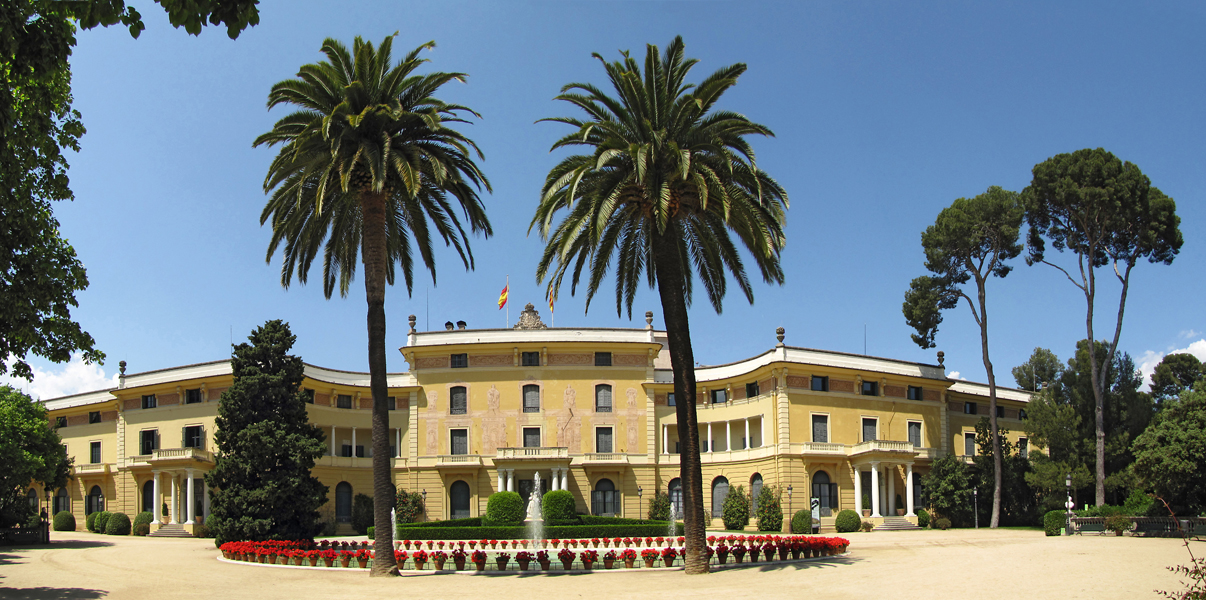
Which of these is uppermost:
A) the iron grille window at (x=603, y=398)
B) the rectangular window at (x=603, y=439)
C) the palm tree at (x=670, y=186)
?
the palm tree at (x=670, y=186)

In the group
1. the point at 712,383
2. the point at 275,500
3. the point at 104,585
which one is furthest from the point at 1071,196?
the point at 104,585

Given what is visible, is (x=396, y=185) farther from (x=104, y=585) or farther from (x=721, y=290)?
(x=104, y=585)

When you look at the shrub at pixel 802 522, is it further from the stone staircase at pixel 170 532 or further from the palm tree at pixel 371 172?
the stone staircase at pixel 170 532

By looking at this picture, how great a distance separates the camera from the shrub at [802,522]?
46.8 metres

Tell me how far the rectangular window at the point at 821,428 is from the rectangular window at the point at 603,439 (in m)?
12.6

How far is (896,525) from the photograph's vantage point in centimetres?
4841

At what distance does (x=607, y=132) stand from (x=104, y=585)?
17.1 m

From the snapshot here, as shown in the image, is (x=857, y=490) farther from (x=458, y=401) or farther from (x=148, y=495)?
(x=148, y=495)

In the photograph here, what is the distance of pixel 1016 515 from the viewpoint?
5269 cm

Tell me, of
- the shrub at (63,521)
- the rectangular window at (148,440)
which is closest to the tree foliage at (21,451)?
the rectangular window at (148,440)

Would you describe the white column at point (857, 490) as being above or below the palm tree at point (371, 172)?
below

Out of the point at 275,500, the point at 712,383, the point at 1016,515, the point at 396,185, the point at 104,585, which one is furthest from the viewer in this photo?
the point at 712,383

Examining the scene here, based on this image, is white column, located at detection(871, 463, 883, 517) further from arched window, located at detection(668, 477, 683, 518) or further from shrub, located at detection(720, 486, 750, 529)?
arched window, located at detection(668, 477, 683, 518)

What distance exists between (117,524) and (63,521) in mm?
7036
